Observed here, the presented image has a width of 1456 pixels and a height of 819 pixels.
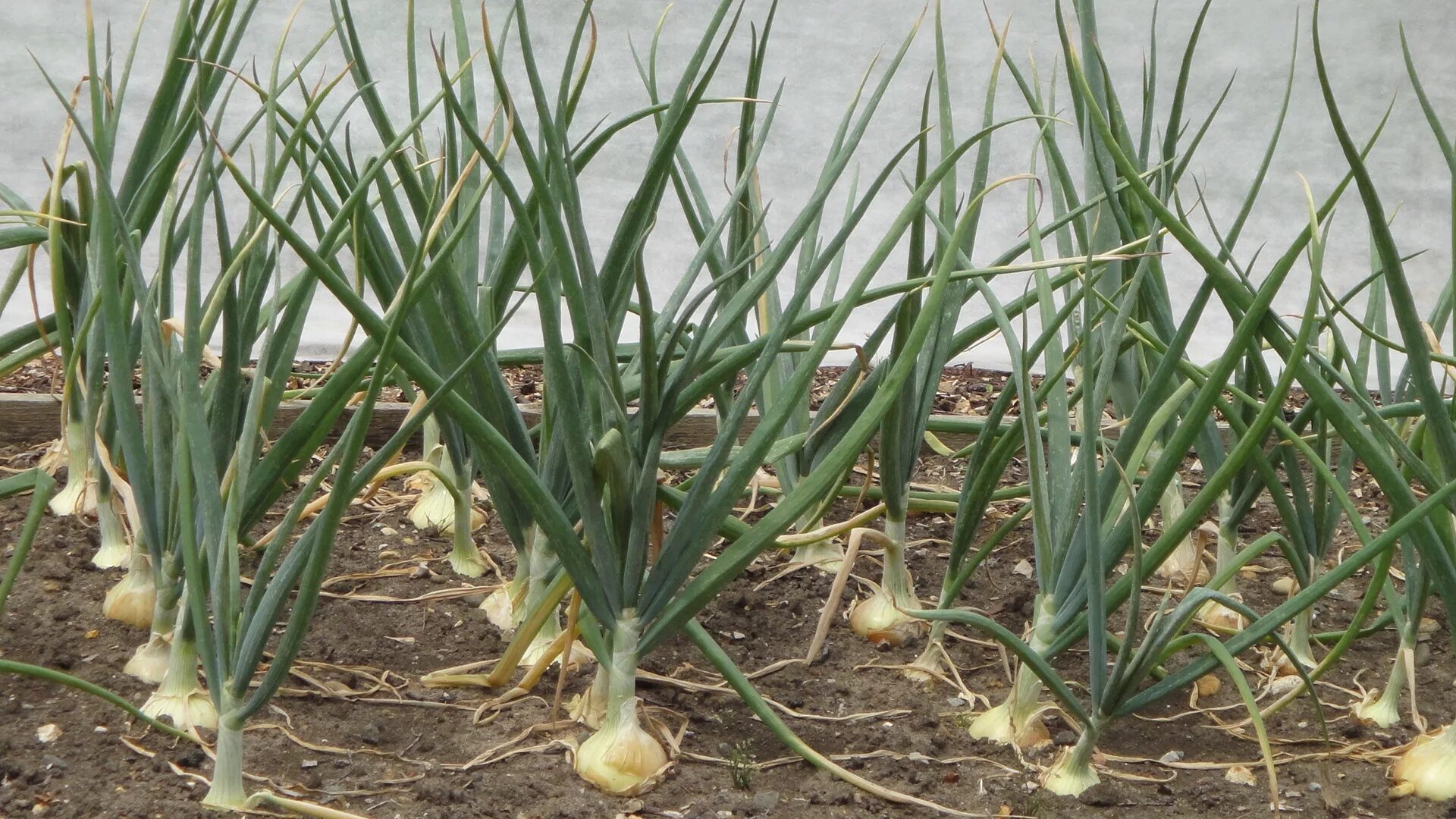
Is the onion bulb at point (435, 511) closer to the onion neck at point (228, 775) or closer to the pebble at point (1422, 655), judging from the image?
the onion neck at point (228, 775)

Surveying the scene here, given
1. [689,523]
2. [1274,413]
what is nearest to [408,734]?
[689,523]

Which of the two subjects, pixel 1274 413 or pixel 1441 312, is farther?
pixel 1441 312

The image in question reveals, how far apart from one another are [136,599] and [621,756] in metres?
0.42

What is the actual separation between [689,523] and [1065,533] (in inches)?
10.0

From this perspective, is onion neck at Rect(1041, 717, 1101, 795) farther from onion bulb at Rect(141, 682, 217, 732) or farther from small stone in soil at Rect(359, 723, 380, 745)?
onion bulb at Rect(141, 682, 217, 732)

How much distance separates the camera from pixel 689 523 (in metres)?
0.75

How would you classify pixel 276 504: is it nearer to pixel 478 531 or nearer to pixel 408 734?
pixel 478 531

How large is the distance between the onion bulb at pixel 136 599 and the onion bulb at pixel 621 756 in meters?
0.37

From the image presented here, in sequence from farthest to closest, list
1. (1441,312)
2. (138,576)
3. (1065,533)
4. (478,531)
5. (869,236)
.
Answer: (869,236) → (478,531) → (1441,312) → (138,576) → (1065,533)

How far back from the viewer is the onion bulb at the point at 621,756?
0.78 m


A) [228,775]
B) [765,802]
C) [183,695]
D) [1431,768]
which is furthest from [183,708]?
[1431,768]

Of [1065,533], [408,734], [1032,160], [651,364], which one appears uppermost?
[1032,160]

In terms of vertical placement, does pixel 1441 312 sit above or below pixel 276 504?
above

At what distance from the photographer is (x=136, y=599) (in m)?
0.95
